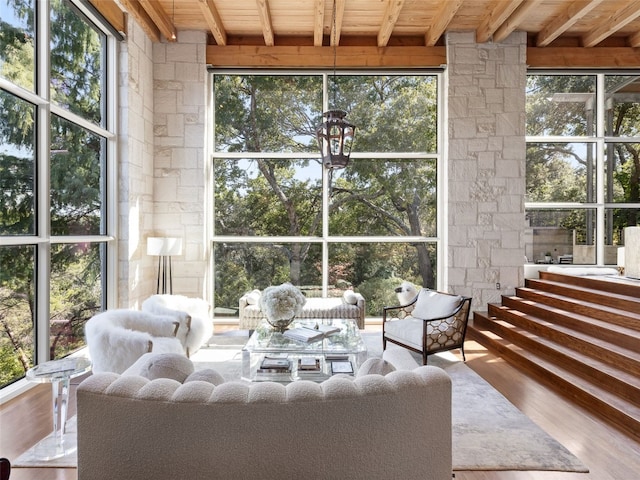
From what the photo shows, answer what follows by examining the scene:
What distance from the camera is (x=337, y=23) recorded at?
527 centimetres

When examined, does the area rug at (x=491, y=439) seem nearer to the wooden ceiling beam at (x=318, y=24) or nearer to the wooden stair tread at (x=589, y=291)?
the wooden stair tread at (x=589, y=291)

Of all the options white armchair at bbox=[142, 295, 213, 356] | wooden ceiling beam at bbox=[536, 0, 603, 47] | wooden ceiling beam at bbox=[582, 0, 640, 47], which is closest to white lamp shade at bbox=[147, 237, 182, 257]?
white armchair at bbox=[142, 295, 213, 356]

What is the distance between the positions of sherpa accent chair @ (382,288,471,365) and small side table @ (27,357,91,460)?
290 centimetres

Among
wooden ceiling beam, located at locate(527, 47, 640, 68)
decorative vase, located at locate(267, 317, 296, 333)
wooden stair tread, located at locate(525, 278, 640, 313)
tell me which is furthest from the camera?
wooden ceiling beam, located at locate(527, 47, 640, 68)

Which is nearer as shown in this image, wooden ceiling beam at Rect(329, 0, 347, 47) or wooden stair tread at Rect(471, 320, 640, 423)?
wooden stair tread at Rect(471, 320, 640, 423)

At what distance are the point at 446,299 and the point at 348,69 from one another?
3.68 meters

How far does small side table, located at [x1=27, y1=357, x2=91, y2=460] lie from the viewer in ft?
7.68

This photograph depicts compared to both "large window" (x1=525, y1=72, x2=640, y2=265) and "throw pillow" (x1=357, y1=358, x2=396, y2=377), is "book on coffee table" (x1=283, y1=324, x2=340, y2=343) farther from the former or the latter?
"large window" (x1=525, y1=72, x2=640, y2=265)

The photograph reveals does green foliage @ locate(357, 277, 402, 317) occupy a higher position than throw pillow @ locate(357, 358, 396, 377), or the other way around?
throw pillow @ locate(357, 358, 396, 377)

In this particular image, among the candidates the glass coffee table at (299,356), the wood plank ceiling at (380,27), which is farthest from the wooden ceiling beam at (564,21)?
the glass coffee table at (299,356)

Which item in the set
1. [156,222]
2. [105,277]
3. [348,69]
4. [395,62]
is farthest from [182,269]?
[395,62]

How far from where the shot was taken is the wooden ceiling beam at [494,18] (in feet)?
16.0

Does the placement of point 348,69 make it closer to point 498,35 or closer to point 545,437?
point 498,35

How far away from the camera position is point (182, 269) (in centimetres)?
584
